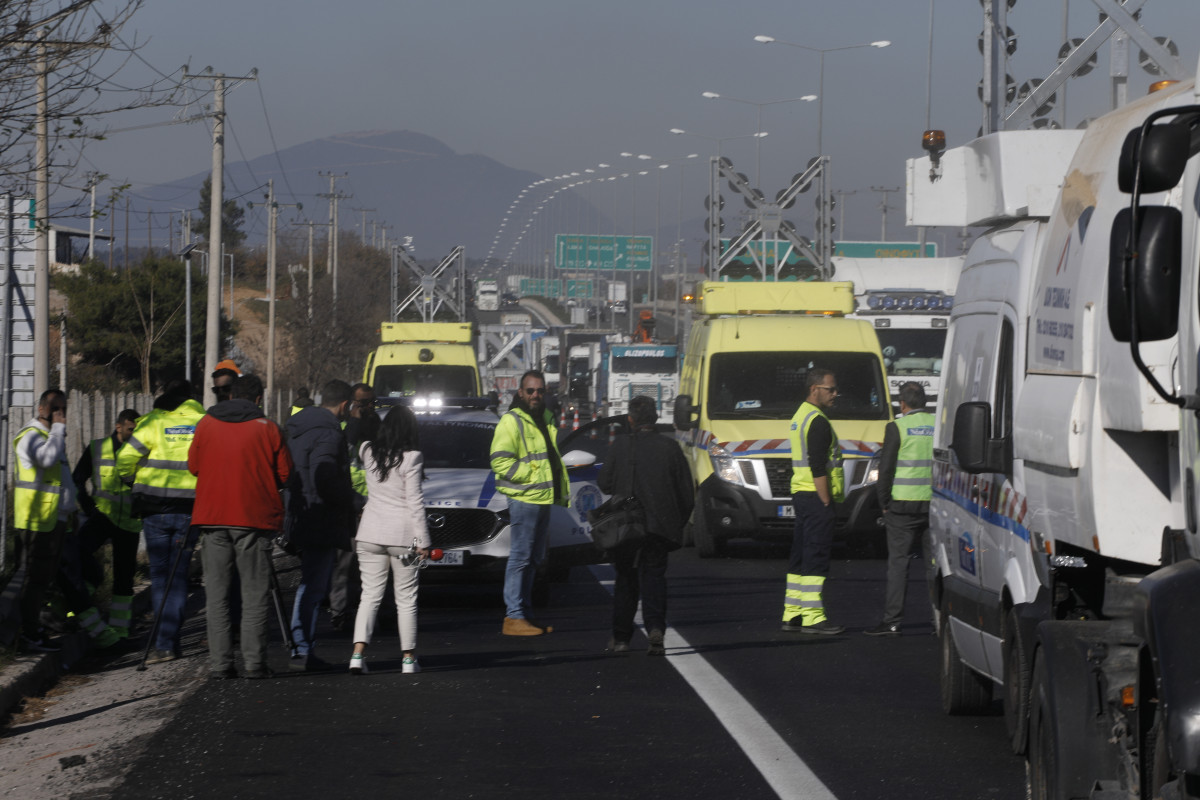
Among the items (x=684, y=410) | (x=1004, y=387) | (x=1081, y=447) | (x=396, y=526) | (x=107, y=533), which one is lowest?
(x=107, y=533)

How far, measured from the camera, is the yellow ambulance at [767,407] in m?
18.2

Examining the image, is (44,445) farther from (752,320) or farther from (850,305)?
(850,305)

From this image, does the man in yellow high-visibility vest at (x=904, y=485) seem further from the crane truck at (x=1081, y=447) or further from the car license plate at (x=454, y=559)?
the crane truck at (x=1081, y=447)

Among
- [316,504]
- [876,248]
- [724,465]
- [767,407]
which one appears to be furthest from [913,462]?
[876,248]

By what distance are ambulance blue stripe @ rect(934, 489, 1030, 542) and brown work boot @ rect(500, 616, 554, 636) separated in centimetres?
381

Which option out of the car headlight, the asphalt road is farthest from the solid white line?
the car headlight

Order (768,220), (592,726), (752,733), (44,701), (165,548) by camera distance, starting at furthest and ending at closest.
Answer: (768,220) → (165,548) → (44,701) → (592,726) → (752,733)

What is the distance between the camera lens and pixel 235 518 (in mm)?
10086

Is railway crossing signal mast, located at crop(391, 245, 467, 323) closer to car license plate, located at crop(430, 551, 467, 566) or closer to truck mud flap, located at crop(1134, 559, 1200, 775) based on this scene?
car license plate, located at crop(430, 551, 467, 566)

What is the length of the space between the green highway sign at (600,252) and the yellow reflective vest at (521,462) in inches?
3312

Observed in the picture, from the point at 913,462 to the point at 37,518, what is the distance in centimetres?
606

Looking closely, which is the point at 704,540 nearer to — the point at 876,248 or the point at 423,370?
the point at 423,370

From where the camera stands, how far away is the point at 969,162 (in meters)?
7.97

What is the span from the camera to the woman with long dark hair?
407 inches
